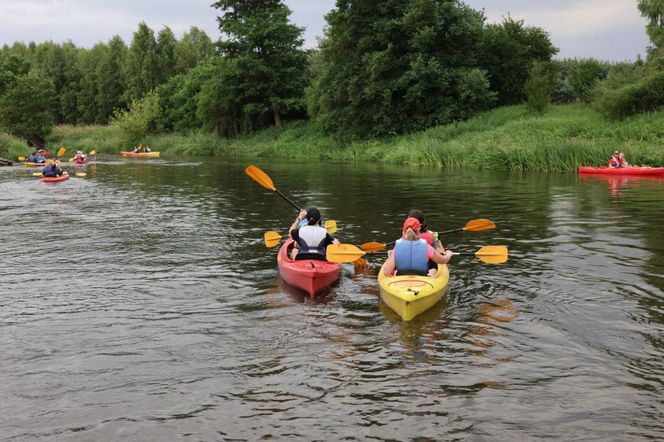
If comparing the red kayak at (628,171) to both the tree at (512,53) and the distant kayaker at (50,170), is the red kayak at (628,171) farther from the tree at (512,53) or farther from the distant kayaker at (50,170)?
the distant kayaker at (50,170)

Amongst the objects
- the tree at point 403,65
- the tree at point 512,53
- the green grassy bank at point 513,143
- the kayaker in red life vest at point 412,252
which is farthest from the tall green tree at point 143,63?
the kayaker in red life vest at point 412,252

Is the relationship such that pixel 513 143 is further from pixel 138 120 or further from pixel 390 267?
pixel 138 120

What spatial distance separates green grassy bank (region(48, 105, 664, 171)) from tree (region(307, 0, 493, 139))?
1.68 m

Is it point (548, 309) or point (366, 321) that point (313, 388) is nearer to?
point (366, 321)

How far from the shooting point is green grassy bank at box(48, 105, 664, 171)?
87.8ft

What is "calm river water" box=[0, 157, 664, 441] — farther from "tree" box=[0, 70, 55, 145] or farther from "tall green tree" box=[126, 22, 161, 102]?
"tall green tree" box=[126, 22, 161, 102]

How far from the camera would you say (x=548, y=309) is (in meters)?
8.05

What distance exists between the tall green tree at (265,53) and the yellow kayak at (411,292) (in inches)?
1765

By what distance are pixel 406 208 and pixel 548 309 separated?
9.24 meters

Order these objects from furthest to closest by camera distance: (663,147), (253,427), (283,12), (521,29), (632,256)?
(283,12)
(521,29)
(663,147)
(632,256)
(253,427)

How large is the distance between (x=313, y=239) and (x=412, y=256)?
1837 millimetres

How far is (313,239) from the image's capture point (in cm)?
954

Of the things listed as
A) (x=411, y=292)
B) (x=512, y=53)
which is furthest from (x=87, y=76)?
(x=411, y=292)

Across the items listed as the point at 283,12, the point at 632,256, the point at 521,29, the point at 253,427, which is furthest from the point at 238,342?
the point at 283,12
